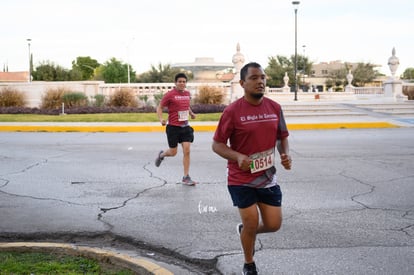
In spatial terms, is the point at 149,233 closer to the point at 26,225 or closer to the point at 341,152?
the point at 26,225

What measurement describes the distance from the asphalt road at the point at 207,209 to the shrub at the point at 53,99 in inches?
678

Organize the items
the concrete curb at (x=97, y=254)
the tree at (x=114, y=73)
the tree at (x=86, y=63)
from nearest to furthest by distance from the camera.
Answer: the concrete curb at (x=97, y=254), the tree at (x=114, y=73), the tree at (x=86, y=63)

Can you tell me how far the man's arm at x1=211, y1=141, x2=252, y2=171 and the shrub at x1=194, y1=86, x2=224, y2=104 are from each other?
950 inches

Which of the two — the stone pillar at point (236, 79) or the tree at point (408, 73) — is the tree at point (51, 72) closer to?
the stone pillar at point (236, 79)

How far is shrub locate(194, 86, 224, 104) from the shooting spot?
2862 cm

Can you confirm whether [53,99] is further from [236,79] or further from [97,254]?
[97,254]

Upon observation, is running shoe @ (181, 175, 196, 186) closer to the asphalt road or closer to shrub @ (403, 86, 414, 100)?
the asphalt road

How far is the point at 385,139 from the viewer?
615 inches

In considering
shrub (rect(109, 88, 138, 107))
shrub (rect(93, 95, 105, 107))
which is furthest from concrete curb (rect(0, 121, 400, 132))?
shrub (rect(109, 88, 138, 107))

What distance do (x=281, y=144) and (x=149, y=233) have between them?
213 cm

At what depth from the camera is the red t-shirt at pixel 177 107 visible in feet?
29.2

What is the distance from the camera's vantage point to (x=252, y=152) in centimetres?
443

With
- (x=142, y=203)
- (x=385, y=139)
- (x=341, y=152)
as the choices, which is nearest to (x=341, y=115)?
(x=385, y=139)

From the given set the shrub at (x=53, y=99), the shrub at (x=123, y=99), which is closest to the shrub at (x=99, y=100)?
the shrub at (x=123, y=99)
